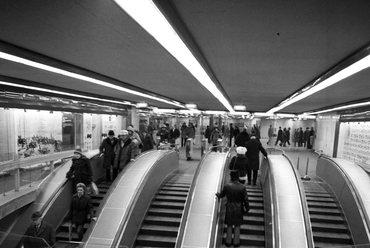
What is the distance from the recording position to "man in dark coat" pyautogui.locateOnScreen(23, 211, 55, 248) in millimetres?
4172

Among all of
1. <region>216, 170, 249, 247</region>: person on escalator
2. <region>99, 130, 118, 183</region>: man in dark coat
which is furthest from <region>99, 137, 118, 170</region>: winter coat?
<region>216, 170, 249, 247</region>: person on escalator

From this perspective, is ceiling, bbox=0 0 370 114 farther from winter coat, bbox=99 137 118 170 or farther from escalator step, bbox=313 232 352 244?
escalator step, bbox=313 232 352 244

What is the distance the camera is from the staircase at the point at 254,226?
5680 mm

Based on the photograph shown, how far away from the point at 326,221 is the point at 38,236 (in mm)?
6936

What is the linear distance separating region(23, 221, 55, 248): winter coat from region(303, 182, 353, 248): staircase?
19.1 ft

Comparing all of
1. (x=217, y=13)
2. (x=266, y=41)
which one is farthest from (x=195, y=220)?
(x=217, y=13)

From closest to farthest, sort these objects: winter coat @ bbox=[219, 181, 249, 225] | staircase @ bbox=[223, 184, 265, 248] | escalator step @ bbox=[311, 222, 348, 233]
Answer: winter coat @ bbox=[219, 181, 249, 225]
staircase @ bbox=[223, 184, 265, 248]
escalator step @ bbox=[311, 222, 348, 233]

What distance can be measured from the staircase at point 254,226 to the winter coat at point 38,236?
3.91 meters

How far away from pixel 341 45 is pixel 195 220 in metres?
4.48

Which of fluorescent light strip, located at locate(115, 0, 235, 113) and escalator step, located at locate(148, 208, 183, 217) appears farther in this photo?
escalator step, located at locate(148, 208, 183, 217)

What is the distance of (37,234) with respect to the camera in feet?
14.7

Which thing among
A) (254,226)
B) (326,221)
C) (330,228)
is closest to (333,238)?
(330,228)

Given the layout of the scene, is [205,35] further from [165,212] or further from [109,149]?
[109,149]

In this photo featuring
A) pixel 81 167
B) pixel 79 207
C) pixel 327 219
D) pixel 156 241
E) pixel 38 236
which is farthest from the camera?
pixel 81 167
